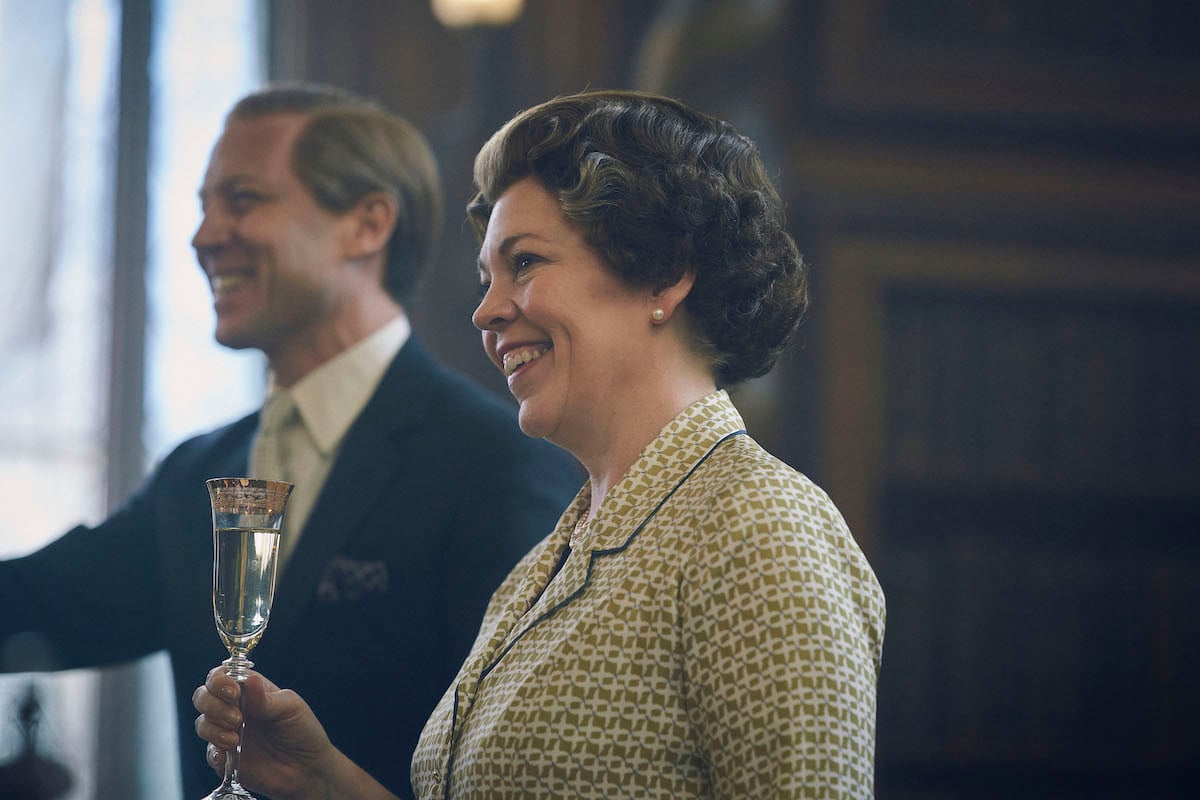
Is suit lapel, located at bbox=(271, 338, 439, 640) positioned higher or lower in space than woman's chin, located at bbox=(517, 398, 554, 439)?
lower

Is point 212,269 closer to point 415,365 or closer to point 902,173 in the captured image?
point 415,365

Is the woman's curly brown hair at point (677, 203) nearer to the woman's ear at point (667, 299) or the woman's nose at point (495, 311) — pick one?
the woman's ear at point (667, 299)

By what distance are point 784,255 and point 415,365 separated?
785 millimetres

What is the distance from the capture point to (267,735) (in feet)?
5.15

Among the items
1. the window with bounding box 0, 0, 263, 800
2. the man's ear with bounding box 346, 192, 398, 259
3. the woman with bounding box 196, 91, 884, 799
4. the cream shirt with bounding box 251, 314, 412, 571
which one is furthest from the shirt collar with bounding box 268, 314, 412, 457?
the window with bounding box 0, 0, 263, 800

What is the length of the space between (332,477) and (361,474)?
5 cm

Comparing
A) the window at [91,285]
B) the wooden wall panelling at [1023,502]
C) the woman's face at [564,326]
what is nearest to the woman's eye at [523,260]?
the woman's face at [564,326]

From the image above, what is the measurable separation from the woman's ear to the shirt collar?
0.76m

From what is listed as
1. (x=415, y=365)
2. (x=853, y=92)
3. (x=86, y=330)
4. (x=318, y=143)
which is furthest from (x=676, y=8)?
(x=86, y=330)

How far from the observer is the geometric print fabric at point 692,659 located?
1264mm

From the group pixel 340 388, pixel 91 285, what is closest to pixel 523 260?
pixel 340 388

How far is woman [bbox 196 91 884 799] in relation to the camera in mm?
1288

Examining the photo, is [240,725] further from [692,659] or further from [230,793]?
[692,659]

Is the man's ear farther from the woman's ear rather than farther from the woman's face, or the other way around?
the woman's ear
